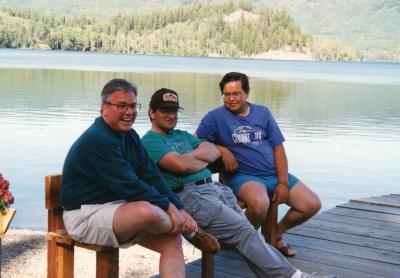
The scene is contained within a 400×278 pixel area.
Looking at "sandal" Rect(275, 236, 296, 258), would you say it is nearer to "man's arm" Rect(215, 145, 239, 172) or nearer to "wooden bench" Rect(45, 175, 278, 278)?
"man's arm" Rect(215, 145, 239, 172)

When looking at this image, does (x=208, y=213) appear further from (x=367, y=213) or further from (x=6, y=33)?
(x=6, y=33)

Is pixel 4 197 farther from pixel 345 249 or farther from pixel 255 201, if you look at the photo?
pixel 345 249

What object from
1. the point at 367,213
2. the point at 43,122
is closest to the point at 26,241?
the point at 367,213

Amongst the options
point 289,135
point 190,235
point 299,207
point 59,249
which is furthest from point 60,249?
point 289,135

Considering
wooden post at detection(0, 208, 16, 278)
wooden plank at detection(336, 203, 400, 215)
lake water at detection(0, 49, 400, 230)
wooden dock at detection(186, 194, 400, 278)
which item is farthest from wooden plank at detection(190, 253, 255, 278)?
lake water at detection(0, 49, 400, 230)

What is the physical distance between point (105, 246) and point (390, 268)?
2379 millimetres

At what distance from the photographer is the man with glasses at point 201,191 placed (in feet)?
14.1

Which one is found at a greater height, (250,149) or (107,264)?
(250,149)

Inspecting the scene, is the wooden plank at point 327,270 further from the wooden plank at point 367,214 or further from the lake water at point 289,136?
the lake water at point 289,136

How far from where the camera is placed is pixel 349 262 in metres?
5.24

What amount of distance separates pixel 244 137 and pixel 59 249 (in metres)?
1.89

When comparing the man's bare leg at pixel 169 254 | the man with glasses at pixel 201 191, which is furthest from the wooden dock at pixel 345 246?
the man's bare leg at pixel 169 254

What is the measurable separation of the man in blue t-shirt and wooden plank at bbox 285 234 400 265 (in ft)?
1.18

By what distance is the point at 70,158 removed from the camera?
3727 millimetres
